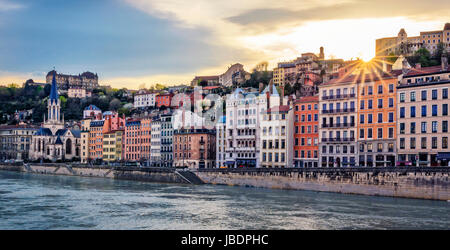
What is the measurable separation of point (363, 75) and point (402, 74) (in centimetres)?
587

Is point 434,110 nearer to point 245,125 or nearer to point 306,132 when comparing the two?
point 306,132

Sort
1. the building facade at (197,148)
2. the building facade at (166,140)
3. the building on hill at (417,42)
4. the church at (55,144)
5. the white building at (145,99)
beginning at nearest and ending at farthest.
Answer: the building facade at (197,148), the building facade at (166,140), the building on hill at (417,42), the church at (55,144), the white building at (145,99)

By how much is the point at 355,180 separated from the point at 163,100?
114m

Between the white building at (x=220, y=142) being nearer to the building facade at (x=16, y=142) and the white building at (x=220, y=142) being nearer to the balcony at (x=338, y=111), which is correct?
the balcony at (x=338, y=111)

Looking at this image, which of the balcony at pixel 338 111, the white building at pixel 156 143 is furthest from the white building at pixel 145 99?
the balcony at pixel 338 111

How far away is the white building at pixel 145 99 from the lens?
171125 mm

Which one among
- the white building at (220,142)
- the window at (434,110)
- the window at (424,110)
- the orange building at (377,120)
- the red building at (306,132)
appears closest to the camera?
the window at (434,110)

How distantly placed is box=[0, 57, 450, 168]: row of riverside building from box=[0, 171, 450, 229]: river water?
12.0 m

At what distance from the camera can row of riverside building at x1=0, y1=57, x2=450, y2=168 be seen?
56875mm

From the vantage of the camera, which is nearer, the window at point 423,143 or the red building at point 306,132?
the window at point 423,143

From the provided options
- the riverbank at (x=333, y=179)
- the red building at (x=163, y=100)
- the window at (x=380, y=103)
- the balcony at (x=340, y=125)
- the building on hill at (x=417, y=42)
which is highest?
the building on hill at (x=417, y=42)

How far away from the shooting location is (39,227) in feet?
103

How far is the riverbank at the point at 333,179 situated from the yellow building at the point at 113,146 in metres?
30.2

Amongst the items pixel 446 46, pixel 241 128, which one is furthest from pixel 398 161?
pixel 446 46
